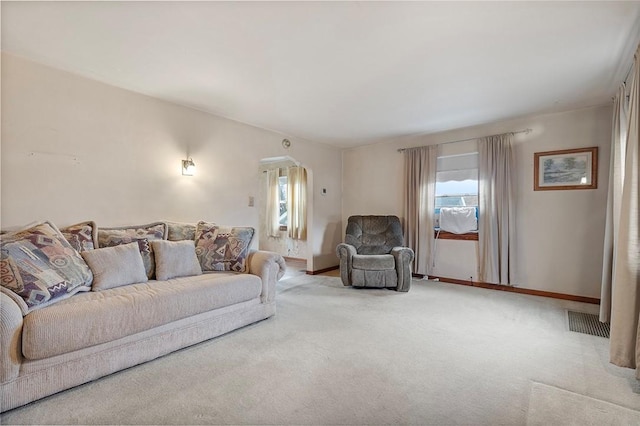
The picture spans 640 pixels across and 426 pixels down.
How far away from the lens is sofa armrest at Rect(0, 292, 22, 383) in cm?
155

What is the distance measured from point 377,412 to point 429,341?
1.07m

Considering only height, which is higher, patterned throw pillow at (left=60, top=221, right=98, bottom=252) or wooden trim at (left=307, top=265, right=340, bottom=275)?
patterned throw pillow at (left=60, top=221, right=98, bottom=252)

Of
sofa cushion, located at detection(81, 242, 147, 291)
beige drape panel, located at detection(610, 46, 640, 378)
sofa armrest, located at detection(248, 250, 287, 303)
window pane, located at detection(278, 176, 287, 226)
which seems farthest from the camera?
window pane, located at detection(278, 176, 287, 226)

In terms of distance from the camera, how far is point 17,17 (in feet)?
6.40

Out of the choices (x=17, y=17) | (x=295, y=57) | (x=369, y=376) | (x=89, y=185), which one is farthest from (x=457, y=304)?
(x=17, y=17)

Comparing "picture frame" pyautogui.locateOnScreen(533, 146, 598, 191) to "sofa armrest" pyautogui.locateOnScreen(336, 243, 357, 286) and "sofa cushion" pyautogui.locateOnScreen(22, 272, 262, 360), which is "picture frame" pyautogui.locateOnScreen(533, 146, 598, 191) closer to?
"sofa armrest" pyautogui.locateOnScreen(336, 243, 357, 286)

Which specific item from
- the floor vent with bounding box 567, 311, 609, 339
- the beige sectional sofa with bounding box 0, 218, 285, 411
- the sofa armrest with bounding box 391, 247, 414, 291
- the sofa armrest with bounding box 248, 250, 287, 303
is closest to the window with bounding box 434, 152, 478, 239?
the sofa armrest with bounding box 391, 247, 414, 291

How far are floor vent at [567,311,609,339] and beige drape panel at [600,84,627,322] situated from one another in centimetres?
9

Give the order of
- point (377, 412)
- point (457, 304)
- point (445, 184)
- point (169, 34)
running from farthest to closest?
point (445, 184) < point (457, 304) < point (169, 34) < point (377, 412)

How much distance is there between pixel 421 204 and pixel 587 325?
244 centimetres

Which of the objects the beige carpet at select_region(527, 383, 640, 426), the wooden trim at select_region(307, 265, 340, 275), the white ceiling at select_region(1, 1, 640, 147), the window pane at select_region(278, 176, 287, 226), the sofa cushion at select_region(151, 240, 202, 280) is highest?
the white ceiling at select_region(1, 1, 640, 147)

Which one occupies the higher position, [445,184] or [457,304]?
[445,184]

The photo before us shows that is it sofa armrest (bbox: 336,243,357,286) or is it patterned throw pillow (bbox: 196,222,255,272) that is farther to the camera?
sofa armrest (bbox: 336,243,357,286)

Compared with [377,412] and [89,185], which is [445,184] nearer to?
[377,412]
